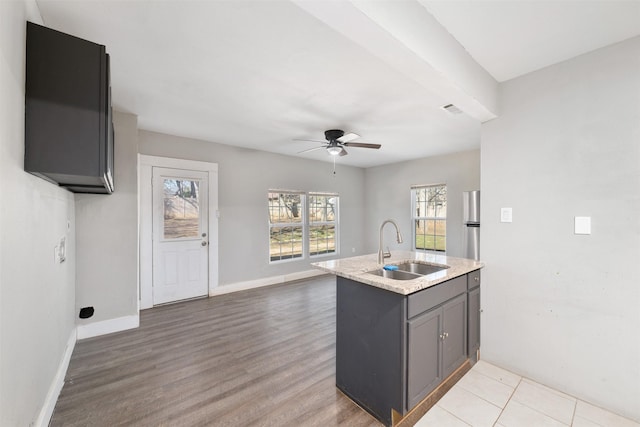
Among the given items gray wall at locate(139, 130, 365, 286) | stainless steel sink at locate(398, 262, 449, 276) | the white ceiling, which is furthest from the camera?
gray wall at locate(139, 130, 365, 286)

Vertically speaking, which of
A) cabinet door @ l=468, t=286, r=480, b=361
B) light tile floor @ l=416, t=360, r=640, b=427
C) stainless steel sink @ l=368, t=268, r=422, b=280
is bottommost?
light tile floor @ l=416, t=360, r=640, b=427

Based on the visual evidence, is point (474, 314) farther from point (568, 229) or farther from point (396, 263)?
point (568, 229)

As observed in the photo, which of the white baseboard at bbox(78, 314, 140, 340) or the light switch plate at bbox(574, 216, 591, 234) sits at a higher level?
the light switch plate at bbox(574, 216, 591, 234)

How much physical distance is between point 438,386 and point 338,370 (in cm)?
75

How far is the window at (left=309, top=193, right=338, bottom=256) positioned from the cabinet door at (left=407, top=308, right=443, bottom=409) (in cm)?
395

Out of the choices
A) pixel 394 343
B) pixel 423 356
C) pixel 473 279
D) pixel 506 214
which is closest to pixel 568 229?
pixel 506 214

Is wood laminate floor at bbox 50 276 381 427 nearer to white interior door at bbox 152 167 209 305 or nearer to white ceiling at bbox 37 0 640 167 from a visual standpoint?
white interior door at bbox 152 167 209 305

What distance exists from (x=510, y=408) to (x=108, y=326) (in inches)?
154

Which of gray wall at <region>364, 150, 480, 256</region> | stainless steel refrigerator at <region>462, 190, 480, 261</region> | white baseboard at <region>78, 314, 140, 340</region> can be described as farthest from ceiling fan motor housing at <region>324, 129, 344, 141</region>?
white baseboard at <region>78, 314, 140, 340</region>

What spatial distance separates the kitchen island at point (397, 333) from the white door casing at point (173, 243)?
9.22 feet

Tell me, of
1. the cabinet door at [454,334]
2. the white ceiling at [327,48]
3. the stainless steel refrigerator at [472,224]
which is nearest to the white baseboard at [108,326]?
the white ceiling at [327,48]

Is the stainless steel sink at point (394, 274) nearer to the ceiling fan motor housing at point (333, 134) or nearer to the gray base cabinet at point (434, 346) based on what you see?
the gray base cabinet at point (434, 346)

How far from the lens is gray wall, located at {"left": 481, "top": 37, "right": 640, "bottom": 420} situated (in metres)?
1.76

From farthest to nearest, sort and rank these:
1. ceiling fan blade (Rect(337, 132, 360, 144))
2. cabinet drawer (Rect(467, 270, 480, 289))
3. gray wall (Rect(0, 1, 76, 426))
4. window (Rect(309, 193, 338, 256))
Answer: window (Rect(309, 193, 338, 256)) → ceiling fan blade (Rect(337, 132, 360, 144)) → cabinet drawer (Rect(467, 270, 480, 289)) → gray wall (Rect(0, 1, 76, 426))
